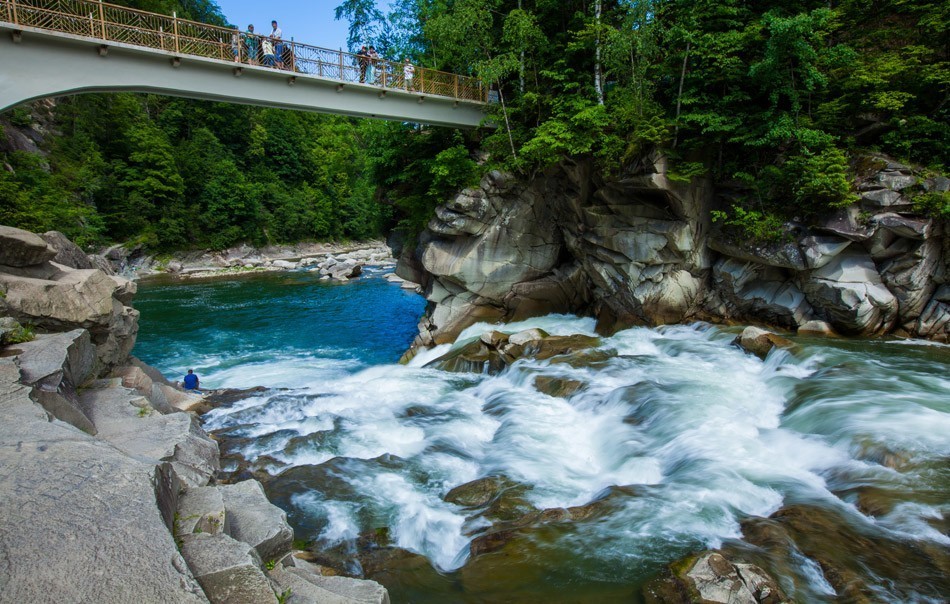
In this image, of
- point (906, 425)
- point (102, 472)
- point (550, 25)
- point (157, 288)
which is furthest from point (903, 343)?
point (157, 288)

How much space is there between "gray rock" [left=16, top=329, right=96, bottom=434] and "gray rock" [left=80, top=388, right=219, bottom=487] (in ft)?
1.11

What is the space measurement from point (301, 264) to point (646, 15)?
3951 cm

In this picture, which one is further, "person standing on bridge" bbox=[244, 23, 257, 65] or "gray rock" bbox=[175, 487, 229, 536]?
"person standing on bridge" bbox=[244, 23, 257, 65]

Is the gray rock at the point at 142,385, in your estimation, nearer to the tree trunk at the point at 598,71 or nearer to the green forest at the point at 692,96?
the green forest at the point at 692,96

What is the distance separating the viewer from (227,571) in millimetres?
Answer: 3898

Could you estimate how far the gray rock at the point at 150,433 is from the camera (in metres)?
7.14

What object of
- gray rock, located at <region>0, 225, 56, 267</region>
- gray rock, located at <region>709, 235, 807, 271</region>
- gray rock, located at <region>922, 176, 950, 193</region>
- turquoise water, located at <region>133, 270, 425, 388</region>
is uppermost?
gray rock, located at <region>922, 176, 950, 193</region>

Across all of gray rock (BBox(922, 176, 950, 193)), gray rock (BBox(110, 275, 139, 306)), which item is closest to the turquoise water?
gray rock (BBox(110, 275, 139, 306))

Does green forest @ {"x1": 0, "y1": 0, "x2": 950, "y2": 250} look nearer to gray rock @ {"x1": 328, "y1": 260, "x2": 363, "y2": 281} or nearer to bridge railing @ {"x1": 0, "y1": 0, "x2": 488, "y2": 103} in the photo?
A: bridge railing @ {"x1": 0, "y1": 0, "x2": 488, "y2": 103}

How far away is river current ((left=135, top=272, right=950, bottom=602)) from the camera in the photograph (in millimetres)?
5992

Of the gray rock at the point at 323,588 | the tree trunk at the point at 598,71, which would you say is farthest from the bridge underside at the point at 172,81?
the gray rock at the point at 323,588

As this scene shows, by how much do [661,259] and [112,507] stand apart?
52.6 feet

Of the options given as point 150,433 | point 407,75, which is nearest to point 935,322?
point 407,75

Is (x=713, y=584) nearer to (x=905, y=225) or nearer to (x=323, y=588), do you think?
(x=323, y=588)
